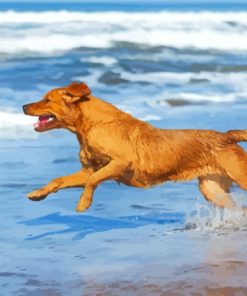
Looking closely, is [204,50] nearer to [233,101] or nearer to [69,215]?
[233,101]

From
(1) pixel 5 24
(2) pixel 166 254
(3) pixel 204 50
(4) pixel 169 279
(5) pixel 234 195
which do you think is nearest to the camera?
(4) pixel 169 279

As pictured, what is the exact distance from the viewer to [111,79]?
1766cm

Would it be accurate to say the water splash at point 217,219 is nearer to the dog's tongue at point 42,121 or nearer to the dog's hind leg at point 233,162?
the dog's hind leg at point 233,162

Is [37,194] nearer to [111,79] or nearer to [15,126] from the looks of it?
[15,126]

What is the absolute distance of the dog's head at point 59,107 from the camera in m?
6.54

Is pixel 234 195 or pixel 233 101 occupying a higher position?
pixel 234 195

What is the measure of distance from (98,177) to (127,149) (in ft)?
1.06

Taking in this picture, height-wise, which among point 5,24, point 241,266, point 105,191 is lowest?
point 5,24

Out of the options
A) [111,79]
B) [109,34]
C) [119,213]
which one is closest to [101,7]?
[109,34]

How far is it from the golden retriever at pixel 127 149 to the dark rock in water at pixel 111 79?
1045cm

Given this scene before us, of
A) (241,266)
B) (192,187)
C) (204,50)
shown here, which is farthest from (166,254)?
(204,50)

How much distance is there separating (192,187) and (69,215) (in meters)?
1.41

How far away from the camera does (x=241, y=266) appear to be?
550 cm

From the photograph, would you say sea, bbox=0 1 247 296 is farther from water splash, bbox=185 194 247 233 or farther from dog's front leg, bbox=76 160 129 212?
dog's front leg, bbox=76 160 129 212
